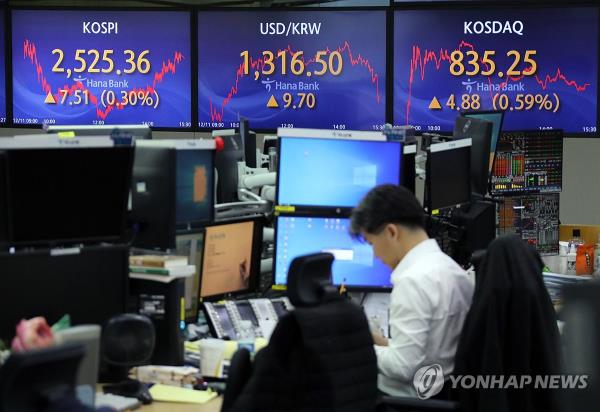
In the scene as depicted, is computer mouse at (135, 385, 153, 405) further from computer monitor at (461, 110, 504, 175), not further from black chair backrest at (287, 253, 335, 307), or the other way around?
computer monitor at (461, 110, 504, 175)

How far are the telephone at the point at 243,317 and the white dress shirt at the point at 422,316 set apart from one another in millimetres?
530

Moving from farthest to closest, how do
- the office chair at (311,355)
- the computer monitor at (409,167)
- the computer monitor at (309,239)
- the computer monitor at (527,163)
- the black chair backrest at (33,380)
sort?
1. the computer monitor at (527,163)
2. the computer monitor at (409,167)
3. the computer monitor at (309,239)
4. the office chair at (311,355)
5. the black chair backrest at (33,380)

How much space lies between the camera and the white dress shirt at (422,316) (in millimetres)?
3180

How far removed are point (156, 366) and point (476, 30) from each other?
5048 mm

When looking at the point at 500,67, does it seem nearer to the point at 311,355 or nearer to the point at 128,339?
the point at 128,339

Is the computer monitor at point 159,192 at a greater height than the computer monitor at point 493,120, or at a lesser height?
lesser

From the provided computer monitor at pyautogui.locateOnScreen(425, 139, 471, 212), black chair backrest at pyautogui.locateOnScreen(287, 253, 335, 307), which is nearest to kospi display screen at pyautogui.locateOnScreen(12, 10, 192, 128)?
computer monitor at pyautogui.locateOnScreen(425, 139, 471, 212)

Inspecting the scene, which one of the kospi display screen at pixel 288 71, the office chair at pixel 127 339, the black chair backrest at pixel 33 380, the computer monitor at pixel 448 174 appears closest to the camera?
the black chair backrest at pixel 33 380

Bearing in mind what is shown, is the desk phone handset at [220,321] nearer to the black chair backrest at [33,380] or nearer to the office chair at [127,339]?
the office chair at [127,339]

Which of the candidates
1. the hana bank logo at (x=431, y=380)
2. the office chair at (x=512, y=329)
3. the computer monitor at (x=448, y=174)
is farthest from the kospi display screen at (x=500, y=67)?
the office chair at (x=512, y=329)

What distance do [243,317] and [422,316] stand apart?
2.56 feet

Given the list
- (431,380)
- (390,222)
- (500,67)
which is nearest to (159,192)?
(390,222)

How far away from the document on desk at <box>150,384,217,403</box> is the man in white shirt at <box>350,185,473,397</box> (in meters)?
0.59

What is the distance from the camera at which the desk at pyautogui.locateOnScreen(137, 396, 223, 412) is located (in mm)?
2961
